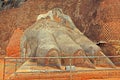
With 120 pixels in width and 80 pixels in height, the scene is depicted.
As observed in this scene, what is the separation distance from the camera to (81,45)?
1070 cm

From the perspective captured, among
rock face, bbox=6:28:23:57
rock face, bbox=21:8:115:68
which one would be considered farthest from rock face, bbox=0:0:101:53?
rock face, bbox=21:8:115:68

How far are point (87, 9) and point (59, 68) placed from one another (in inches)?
261

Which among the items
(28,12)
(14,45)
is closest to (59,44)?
(14,45)

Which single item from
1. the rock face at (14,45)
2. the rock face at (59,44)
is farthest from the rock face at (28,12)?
the rock face at (59,44)

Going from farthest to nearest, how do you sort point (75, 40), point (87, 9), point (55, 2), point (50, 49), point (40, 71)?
point (55, 2), point (87, 9), point (75, 40), point (50, 49), point (40, 71)

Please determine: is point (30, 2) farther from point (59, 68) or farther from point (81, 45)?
point (59, 68)

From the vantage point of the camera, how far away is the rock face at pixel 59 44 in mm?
9617

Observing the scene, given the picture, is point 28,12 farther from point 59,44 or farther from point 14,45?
point 59,44

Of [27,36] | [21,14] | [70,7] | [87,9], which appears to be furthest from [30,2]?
[27,36]

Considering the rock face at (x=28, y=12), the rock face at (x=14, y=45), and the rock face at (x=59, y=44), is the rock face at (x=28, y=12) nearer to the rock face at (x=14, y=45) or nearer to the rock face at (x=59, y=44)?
the rock face at (x=14, y=45)

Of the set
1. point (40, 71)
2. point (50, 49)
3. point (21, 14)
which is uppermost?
point (21, 14)

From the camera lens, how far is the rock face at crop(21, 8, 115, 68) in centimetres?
962

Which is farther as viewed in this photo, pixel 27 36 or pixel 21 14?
pixel 21 14

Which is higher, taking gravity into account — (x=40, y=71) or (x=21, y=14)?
(x=21, y=14)
